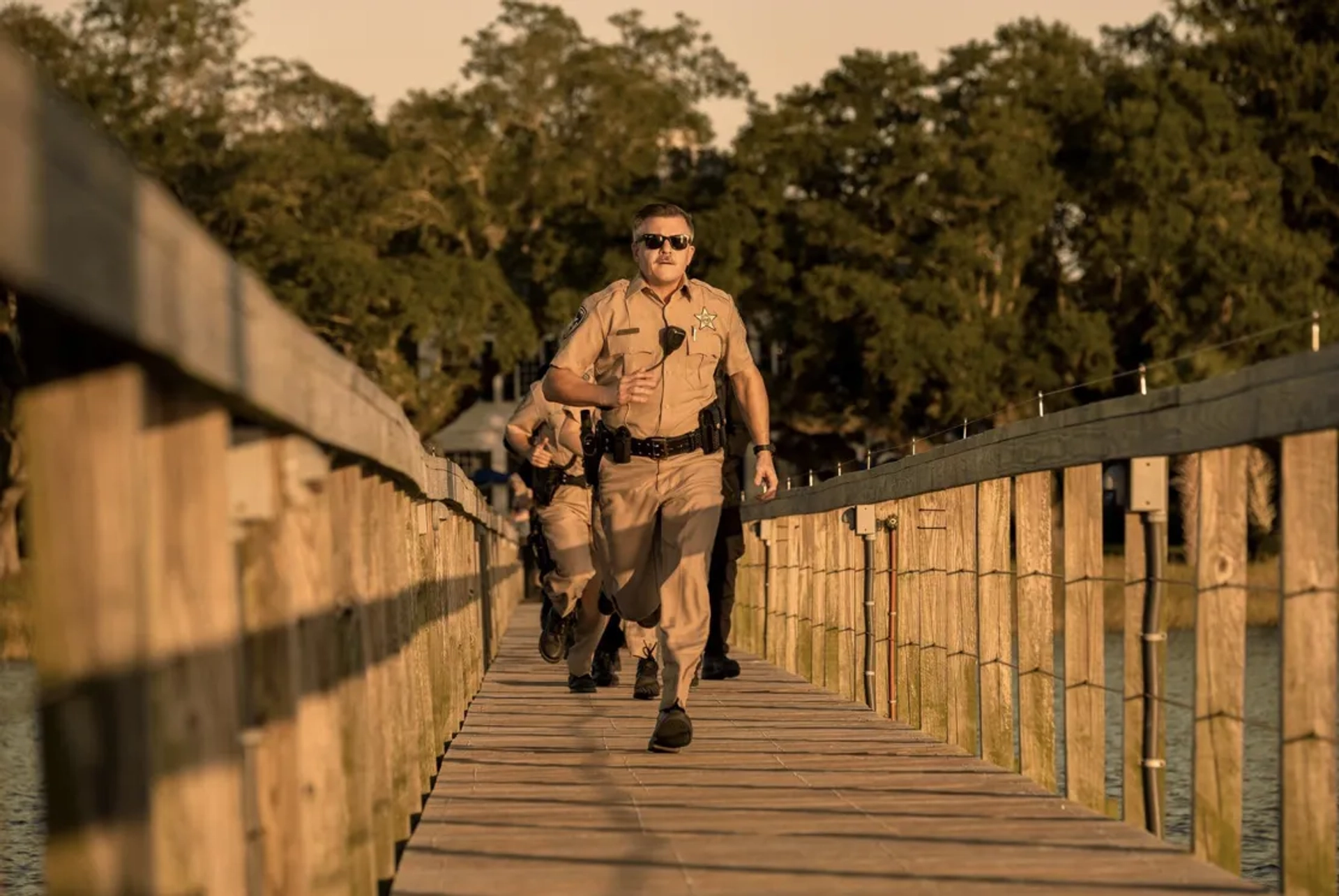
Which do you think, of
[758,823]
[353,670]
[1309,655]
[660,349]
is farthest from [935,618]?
[353,670]

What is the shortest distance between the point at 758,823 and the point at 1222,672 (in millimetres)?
1370

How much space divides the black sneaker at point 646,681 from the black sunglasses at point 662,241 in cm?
327

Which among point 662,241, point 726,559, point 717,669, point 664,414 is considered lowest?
point 717,669

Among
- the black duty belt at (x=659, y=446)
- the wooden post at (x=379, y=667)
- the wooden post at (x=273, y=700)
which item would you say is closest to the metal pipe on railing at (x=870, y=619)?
the black duty belt at (x=659, y=446)

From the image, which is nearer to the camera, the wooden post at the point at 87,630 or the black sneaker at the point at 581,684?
the wooden post at the point at 87,630

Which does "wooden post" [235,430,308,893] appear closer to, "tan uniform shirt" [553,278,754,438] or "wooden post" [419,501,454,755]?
"wooden post" [419,501,454,755]

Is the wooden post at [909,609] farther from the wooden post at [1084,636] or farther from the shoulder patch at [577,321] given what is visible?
the wooden post at [1084,636]

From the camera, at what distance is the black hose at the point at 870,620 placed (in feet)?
38.9

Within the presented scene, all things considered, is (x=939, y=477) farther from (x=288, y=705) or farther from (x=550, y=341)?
(x=550, y=341)

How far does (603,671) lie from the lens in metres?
13.8

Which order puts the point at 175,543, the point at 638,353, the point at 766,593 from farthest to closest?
the point at 766,593
the point at 638,353
the point at 175,543

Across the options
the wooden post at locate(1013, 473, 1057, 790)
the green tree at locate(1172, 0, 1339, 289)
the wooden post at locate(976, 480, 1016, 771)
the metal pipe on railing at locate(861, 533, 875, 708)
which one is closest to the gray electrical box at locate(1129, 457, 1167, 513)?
the wooden post at locate(1013, 473, 1057, 790)

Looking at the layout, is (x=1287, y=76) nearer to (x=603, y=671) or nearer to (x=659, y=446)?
(x=603, y=671)

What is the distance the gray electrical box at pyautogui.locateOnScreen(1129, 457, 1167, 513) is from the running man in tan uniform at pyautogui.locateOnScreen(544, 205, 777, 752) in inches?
97.4
